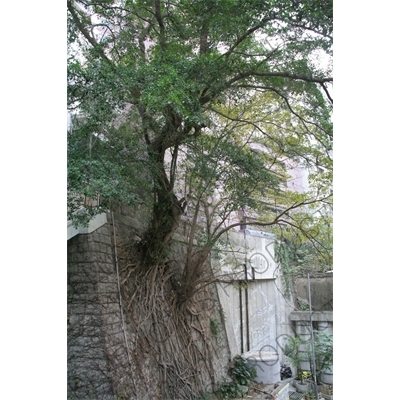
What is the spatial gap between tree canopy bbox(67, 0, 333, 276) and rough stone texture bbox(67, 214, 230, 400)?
428 mm

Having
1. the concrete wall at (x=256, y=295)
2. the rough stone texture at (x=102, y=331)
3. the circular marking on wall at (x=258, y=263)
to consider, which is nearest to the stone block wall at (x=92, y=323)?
the rough stone texture at (x=102, y=331)

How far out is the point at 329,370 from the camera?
292 cm

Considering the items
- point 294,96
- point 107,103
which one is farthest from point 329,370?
point 107,103

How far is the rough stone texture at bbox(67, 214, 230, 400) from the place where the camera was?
2.36m

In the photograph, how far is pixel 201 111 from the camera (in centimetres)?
241

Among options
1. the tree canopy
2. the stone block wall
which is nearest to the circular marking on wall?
the tree canopy

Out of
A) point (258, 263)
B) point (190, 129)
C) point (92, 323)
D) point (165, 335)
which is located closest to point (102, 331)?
point (92, 323)

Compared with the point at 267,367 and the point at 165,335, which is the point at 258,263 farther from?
the point at 165,335

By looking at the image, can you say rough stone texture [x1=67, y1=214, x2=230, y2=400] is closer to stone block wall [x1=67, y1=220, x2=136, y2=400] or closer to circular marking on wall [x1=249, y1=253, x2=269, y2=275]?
stone block wall [x1=67, y1=220, x2=136, y2=400]

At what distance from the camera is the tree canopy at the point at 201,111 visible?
197 cm
